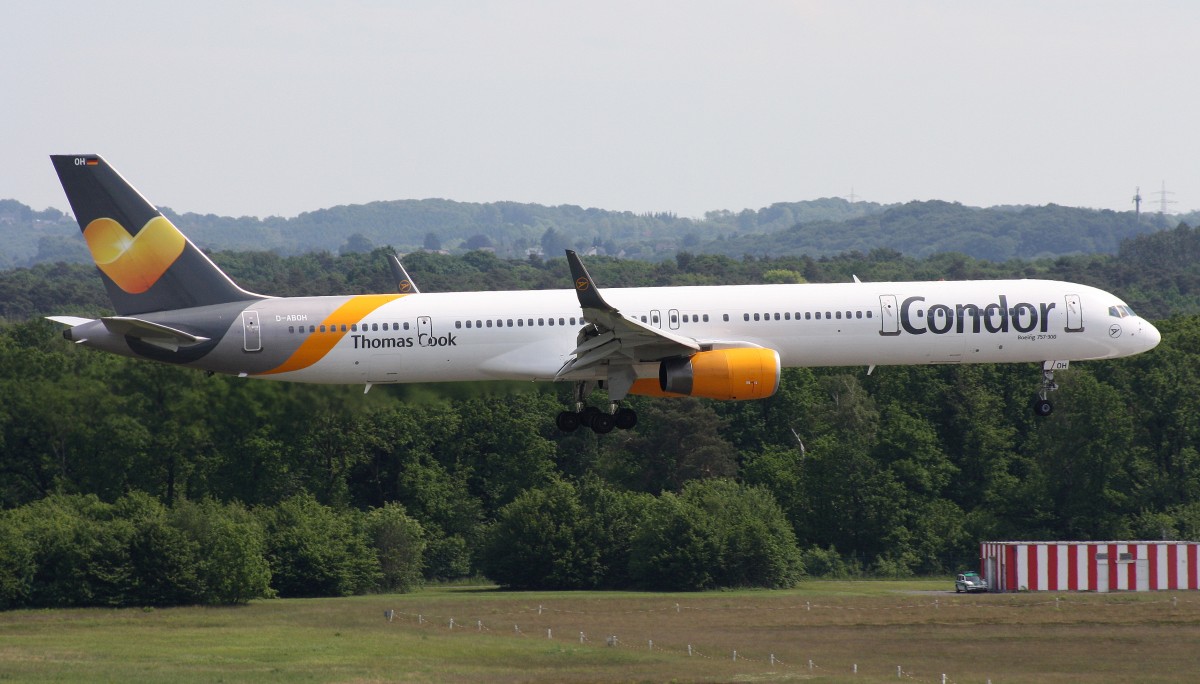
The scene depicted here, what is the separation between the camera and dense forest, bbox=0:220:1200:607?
279 feet

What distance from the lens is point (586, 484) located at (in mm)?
104000

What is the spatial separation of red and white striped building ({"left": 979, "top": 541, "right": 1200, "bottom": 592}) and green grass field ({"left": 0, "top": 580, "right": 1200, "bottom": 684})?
316 cm

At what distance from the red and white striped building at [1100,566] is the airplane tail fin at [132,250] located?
5070 centimetres

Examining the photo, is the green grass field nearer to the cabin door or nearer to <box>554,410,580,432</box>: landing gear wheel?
<box>554,410,580,432</box>: landing gear wheel

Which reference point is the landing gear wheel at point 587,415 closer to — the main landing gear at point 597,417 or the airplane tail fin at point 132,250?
the main landing gear at point 597,417

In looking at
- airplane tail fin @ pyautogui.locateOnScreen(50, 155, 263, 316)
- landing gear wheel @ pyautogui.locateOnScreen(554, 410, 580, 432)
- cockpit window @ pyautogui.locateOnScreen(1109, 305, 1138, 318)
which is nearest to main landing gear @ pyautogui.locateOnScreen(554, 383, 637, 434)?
landing gear wheel @ pyautogui.locateOnScreen(554, 410, 580, 432)

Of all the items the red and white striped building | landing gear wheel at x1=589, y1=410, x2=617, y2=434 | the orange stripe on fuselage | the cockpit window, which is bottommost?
the red and white striped building

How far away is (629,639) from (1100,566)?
31494 mm

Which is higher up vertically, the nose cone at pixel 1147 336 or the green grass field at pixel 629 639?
the nose cone at pixel 1147 336

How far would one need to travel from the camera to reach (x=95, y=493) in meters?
94.4

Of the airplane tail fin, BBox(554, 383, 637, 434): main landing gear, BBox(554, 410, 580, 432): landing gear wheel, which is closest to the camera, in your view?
the airplane tail fin

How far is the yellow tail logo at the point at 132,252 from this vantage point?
52.0 metres

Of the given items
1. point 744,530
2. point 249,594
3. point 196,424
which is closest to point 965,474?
point 744,530

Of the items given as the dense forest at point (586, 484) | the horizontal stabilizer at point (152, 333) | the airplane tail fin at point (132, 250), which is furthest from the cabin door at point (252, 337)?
the dense forest at point (586, 484)
